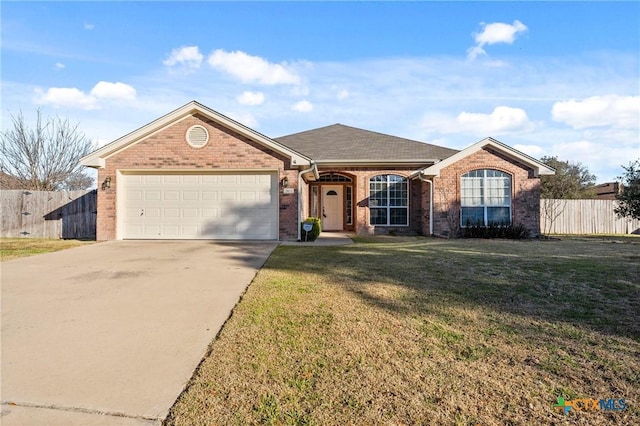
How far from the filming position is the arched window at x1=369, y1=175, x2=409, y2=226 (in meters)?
15.4

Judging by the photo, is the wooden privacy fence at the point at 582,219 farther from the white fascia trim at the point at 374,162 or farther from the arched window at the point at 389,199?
the arched window at the point at 389,199

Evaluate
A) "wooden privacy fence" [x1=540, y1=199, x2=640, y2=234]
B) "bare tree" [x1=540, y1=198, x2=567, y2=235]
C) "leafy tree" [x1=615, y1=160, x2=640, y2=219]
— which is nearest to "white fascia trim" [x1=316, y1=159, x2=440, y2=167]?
"leafy tree" [x1=615, y1=160, x2=640, y2=219]

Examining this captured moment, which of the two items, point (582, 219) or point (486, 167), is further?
point (582, 219)

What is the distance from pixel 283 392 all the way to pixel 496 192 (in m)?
14.2

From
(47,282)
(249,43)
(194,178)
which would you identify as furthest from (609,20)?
(47,282)

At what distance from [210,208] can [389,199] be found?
7.89 m

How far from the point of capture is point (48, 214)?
1338 cm

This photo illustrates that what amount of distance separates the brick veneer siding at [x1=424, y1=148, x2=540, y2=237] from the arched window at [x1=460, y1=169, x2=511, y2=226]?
0.21 metres

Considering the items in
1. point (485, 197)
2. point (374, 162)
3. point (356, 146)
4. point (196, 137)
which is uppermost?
point (356, 146)

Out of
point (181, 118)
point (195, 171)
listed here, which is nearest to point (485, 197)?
point (195, 171)

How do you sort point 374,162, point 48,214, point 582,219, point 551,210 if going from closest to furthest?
point 48,214 < point 374,162 < point 551,210 < point 582,219

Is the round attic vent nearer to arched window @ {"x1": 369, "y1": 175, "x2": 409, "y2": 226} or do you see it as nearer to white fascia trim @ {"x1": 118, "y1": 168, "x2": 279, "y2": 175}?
white fascia trim @ {"x1": 118, "y1": 168, "x2": 279, "y2": 175}

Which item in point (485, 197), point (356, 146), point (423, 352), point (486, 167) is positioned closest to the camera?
point (423, 352)

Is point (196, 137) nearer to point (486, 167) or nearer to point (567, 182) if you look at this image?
point (486, 167)
